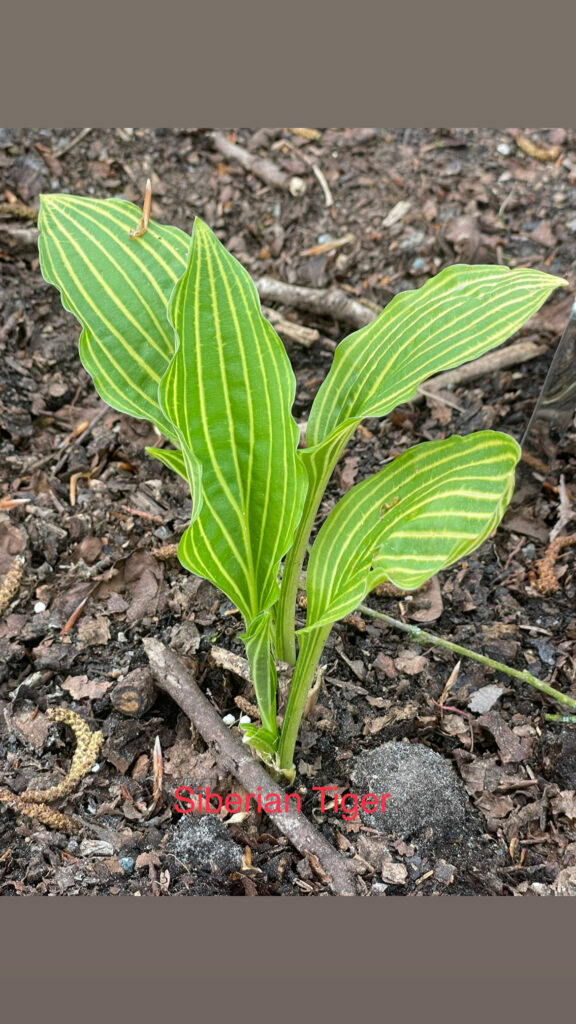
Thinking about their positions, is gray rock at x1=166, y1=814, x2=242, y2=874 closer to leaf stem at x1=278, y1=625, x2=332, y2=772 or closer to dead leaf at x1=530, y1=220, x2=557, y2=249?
leaf stem at x1=278, y1=625, x2=332, y2=772

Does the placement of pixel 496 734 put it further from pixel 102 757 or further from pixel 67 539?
pixel 67 539

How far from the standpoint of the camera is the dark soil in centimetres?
138

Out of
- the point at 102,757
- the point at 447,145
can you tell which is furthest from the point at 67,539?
the point at 447,145

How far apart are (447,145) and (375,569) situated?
2148mm

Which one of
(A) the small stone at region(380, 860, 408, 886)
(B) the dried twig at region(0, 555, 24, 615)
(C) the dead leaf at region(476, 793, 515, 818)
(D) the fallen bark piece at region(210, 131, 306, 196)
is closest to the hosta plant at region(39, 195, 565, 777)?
(A) the small stone at region(380, 860, 408, 886)

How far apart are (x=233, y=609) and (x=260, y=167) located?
5.46ft

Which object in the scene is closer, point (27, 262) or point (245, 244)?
point (27, 262)

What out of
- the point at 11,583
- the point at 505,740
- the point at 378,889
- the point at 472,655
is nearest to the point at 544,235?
the point at 472,655

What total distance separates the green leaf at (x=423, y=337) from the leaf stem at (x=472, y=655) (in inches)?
21.6

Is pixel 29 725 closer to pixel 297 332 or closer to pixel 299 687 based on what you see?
pixel 299 687

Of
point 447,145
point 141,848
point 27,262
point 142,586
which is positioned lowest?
point 141,848

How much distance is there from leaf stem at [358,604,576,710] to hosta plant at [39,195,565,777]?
41cm

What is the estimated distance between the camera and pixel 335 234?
2545 mm

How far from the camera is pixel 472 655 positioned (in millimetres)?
1607
